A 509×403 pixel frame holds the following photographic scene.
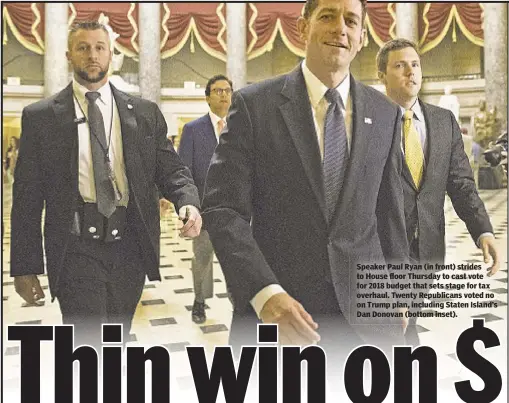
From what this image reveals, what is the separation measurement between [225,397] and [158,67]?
47.3 inches

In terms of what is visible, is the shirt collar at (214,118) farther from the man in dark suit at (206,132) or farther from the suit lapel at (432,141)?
the suit lapel at (432,141)

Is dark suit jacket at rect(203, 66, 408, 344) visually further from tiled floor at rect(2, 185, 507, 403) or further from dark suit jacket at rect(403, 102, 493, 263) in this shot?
tiled floor at rect(2, 185, 507, 403)

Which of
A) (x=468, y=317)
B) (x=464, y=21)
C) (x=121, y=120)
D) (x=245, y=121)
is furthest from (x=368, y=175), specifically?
(x=464, y=21)

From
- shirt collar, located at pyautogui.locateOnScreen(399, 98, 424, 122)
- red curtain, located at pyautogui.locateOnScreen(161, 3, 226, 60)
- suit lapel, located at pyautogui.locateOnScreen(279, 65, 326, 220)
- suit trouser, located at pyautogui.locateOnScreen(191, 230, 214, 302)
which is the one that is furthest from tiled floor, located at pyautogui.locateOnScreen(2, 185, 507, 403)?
red curtain, located at pyautogui.locateOnScreen(161, 3, 226, 60)

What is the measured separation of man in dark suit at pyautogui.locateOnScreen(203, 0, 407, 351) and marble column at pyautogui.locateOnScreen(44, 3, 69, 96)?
0.70m

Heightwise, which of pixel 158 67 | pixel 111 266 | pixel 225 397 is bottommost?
pixel 225 397

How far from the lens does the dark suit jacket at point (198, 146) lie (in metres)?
1.85

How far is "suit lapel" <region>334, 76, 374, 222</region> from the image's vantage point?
1502 millimetres

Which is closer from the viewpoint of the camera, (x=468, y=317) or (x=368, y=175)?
(x=368, y=175)

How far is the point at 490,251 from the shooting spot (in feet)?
5.75

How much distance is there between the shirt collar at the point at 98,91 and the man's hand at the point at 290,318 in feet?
2.85

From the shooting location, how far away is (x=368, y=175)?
1522 mm

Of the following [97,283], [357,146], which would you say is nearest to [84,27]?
[97,283]

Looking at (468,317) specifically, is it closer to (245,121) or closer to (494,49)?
(245,121)
